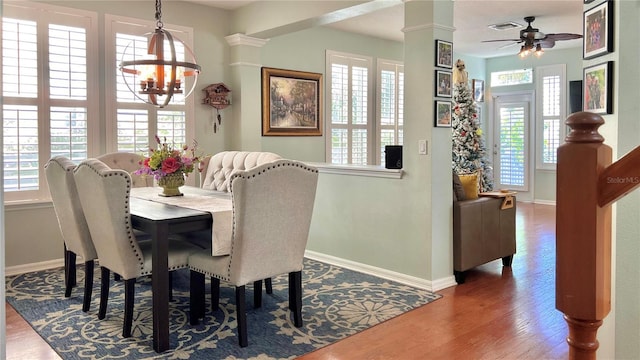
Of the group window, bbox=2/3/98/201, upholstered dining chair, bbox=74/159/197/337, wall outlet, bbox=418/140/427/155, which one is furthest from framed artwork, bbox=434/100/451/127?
window, bbox=2/3/98/201

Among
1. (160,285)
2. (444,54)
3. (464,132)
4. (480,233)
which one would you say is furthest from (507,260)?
(160,285)

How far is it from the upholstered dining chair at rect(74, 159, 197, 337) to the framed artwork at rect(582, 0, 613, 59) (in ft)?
8.43

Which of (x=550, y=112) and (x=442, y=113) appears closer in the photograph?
(x=442, y=113)

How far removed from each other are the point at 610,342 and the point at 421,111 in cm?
230

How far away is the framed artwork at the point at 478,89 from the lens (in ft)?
32.2

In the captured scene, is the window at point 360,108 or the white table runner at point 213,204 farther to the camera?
the window at point 360,108

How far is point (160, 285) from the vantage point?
2.95m

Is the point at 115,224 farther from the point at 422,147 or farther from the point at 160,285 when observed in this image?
the point at 422,147

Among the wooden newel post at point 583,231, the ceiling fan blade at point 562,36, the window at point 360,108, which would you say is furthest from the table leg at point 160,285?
the ceiling fan blade at point 562,36

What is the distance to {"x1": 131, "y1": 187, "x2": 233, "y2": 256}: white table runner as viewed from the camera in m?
3.10

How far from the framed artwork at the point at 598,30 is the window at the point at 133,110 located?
3.74 m

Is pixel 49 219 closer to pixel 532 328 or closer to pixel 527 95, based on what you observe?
pixel 532 328

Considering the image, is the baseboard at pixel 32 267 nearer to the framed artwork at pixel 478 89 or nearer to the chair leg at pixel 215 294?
the chair leg at pixel 215 294

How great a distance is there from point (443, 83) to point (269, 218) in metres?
2.01
